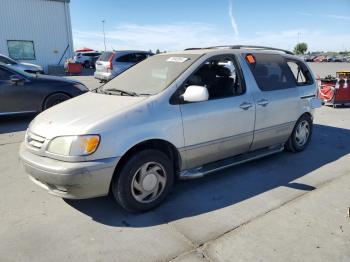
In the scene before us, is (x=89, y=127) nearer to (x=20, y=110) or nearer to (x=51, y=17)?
(x=20, y=110)

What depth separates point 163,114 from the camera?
340cm

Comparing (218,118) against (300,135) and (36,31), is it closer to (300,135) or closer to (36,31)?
(300,135)

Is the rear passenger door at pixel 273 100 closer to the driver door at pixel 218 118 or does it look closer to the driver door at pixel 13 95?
the driver door at pixel 218 118

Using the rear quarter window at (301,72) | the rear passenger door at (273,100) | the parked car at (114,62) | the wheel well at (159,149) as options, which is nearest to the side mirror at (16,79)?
the wheel well at (159,149)

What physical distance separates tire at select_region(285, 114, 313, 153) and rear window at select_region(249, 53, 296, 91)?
0.66 metres

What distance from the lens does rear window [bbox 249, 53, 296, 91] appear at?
4.49m

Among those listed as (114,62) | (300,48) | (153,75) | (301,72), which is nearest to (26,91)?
(153,75)

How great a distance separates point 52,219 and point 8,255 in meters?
0.61

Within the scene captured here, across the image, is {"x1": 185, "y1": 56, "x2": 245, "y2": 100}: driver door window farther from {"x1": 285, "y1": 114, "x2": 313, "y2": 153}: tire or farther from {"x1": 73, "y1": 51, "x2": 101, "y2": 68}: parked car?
{"x1": 73, "y1": 51, "x2": 101, "y2": 68}: parked car

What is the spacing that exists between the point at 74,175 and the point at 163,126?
3.29 ft

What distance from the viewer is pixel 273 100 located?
15.0 feet

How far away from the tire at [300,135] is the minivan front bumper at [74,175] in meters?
3.21

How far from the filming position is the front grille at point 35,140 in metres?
3.23

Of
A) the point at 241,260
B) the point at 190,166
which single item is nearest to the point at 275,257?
the point at 241,260
